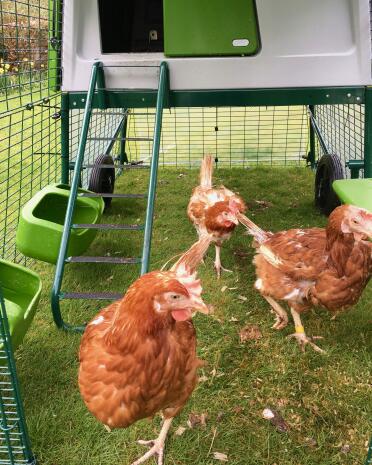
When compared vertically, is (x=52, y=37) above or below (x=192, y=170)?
above

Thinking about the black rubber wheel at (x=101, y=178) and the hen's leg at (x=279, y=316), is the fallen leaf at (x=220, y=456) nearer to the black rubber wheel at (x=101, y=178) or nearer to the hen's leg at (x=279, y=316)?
the hen's leg at (x=279, y=316)

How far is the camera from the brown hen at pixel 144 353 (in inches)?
56.7

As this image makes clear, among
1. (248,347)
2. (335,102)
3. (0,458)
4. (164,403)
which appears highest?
(335,102)

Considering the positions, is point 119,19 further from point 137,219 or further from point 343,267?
point 343,267

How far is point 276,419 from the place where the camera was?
2.05m

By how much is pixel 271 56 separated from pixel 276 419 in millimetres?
2590

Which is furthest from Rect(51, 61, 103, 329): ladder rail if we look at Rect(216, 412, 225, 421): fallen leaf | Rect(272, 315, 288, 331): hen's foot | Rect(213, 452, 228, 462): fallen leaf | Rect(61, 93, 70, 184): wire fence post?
Rect(272, 315, 288, 331): hen's foot

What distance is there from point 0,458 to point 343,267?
1868 mm

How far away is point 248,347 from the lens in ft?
8.23

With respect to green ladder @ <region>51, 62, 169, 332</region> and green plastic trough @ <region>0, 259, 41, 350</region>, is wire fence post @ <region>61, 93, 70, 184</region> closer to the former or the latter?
green ladder @ <region>51, 62, 169, 332</region>

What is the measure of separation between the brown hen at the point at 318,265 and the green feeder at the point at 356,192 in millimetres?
190

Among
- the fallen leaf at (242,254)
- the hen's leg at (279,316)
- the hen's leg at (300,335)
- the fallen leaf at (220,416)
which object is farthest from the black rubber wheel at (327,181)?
the fallen leaf at (220,416)

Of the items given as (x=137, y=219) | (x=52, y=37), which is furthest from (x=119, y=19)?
(x=137, y=219)

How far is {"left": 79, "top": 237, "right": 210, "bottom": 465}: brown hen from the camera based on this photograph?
144 centimetres
